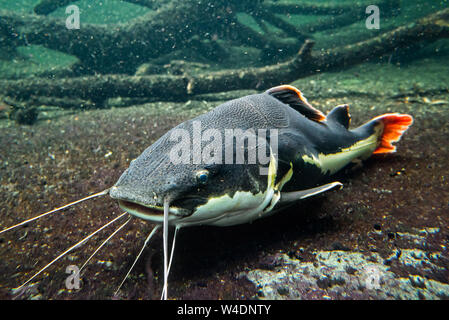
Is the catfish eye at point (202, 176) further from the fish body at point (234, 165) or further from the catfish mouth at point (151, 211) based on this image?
the catfish mouth at point (151, 211)

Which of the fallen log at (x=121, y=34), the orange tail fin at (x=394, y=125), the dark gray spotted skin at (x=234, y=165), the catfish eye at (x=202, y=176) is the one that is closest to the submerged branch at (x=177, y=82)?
the fallen log at (x=121, y=34)

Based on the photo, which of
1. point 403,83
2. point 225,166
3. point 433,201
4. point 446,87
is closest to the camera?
point 225,166

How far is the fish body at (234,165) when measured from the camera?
1.49 metres

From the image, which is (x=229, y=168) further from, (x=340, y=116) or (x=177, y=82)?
(x=177, y=82)

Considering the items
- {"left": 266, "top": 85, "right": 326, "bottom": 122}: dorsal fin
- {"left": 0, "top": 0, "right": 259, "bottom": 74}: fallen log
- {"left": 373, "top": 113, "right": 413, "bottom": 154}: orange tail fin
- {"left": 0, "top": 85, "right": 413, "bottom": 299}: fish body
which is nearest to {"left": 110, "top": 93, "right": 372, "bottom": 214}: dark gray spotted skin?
{"left": 0, "top": 85, "right": 413, "bottom": 299}: fish body

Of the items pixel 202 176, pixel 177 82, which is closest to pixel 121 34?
pixel 177 82

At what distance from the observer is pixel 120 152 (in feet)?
12.4

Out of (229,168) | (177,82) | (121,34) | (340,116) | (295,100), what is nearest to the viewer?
(229,168)

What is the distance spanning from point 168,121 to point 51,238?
334 centimetres

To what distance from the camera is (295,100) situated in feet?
8.78

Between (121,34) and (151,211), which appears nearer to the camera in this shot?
(151,211)

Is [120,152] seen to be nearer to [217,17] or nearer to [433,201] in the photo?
[433,201]

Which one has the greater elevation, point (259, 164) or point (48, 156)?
point (259, 164)

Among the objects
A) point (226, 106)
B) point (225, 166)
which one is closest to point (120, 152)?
point (226, 106)
